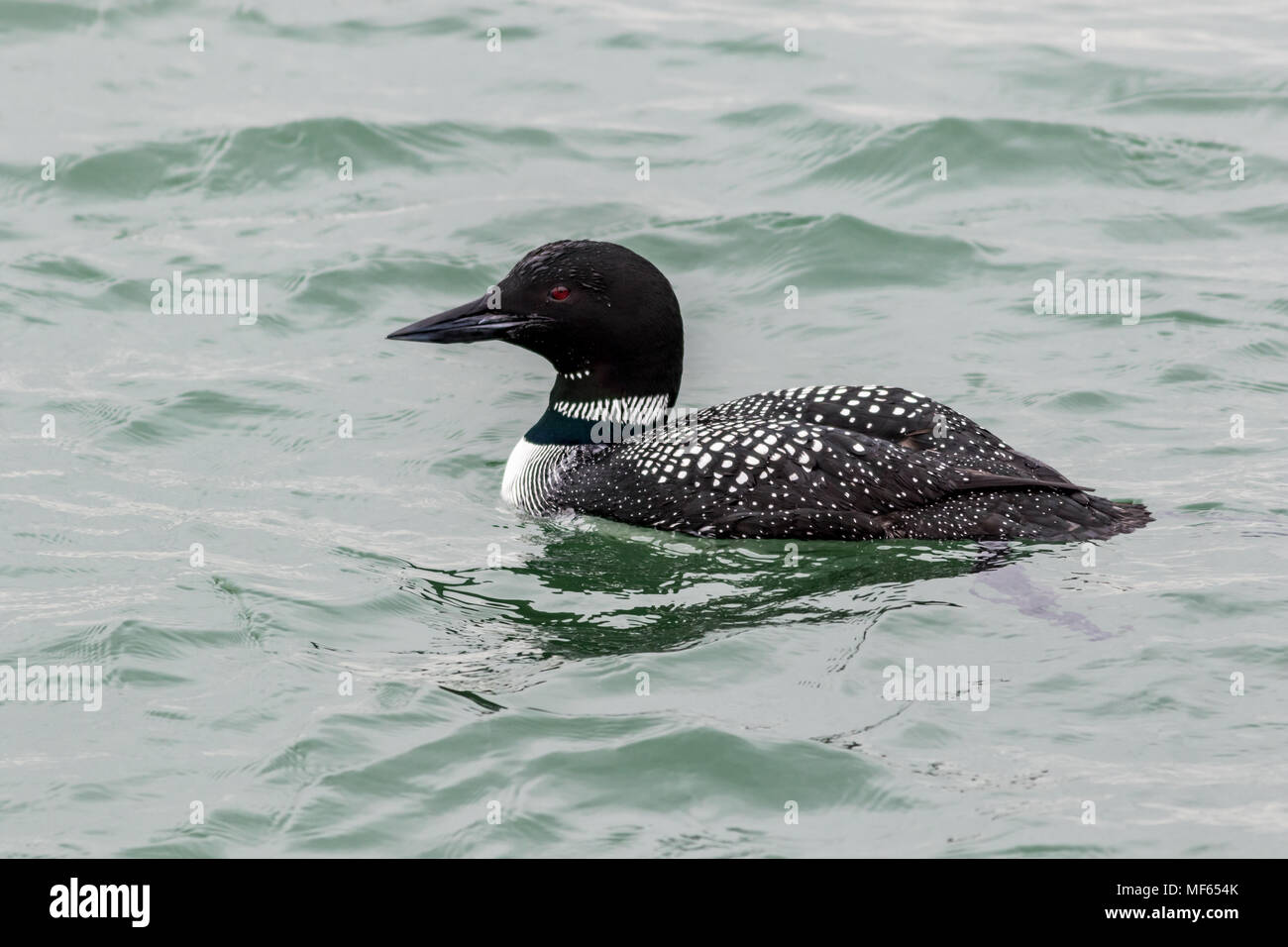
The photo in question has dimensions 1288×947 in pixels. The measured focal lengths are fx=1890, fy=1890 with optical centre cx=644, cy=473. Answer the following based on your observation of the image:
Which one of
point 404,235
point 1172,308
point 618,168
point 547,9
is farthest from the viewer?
point 547,9

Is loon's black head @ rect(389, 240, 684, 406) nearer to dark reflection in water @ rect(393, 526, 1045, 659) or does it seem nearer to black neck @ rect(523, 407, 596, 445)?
black neck @ rect(523, 407, 596, 445)

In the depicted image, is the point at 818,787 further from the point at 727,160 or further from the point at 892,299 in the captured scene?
the point at 727,160

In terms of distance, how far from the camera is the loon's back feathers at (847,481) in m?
6.56

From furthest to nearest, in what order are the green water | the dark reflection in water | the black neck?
the black neck, the dark reflection in water, the green water

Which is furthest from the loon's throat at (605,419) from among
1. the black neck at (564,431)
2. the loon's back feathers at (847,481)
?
the loon's back feathers at (847,481)

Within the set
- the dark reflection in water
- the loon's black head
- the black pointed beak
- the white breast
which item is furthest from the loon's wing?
the black pointed beak

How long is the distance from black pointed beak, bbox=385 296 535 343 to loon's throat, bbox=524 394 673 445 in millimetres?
415

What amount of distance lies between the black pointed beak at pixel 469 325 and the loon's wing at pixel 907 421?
38.5 inches

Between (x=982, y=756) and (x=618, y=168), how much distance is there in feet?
19.5

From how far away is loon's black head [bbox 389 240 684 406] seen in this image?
7.00 meters

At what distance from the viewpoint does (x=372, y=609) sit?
6.26 metres

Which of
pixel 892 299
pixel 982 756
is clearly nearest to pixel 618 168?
pixel 892 299

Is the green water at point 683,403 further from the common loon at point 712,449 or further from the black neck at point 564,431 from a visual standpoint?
the black neck at point 564,431

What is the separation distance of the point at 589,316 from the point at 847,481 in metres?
1.19
